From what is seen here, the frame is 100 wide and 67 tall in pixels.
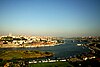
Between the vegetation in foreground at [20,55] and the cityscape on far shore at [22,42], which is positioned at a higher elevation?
the cityscape on far shore at [22,42]

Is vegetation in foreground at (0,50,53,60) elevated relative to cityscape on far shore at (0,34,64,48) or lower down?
lower down

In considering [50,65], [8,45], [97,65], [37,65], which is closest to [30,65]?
[37,65]

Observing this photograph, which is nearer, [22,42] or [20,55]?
[20,55]

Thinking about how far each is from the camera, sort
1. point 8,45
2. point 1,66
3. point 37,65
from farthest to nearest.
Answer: point 8,45, point 37,65, point 1,66

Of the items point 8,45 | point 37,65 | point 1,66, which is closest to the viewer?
point 1,66

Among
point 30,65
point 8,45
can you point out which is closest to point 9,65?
point 30,65

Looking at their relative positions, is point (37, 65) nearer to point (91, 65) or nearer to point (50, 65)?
point (50, 65)

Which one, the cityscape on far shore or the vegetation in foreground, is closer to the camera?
the vegetation in foreground

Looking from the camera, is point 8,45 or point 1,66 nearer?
point 1,66

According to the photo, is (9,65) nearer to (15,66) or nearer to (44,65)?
(15,66)

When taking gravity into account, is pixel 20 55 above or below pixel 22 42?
below

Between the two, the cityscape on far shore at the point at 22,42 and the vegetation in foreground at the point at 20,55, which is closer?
the vegetation in foreground at the point at 20,55
